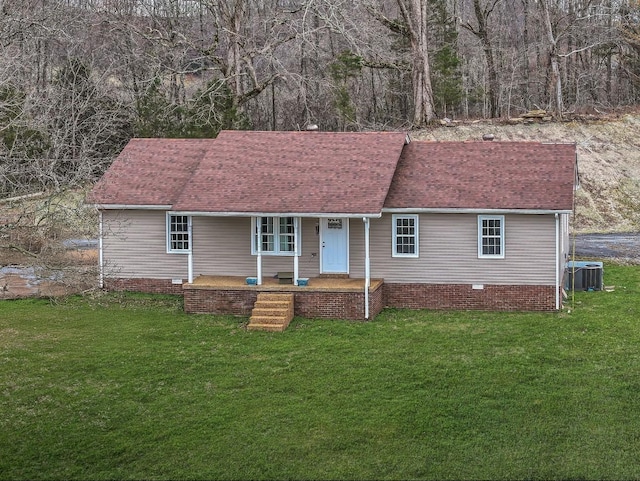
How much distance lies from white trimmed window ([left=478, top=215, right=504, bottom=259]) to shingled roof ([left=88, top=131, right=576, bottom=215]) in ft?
1.51

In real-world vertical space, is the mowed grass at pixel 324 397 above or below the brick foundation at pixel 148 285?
below

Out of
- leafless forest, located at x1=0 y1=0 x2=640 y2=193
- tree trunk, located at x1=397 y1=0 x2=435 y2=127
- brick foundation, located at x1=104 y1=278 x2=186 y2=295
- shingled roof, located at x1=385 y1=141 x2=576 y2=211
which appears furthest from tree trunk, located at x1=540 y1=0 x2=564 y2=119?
brick foundation, located at x1=104 y1=278 x2=186 y2=295

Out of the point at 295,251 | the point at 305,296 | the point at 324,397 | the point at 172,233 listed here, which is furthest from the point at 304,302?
the point at 324,397

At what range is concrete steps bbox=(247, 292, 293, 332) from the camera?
2144 centimetres

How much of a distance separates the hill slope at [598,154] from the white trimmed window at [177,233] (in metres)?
20.7

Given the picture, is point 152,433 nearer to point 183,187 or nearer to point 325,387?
point 325,387

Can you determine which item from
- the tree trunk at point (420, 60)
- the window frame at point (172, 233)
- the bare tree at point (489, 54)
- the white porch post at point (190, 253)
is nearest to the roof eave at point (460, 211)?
the white porch post at point (190, 253)

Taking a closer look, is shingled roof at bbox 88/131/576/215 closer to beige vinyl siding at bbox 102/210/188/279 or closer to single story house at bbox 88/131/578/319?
single story house at bbox 88/131/578/319

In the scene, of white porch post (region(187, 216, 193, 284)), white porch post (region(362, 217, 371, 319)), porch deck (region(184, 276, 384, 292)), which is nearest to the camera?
white porch post (region(362, 217, 371, 319))

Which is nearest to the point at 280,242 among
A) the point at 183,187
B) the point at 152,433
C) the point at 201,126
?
the point at 183,187

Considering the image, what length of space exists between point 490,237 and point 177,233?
9.18 m

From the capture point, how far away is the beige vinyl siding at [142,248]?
25688 millimetres

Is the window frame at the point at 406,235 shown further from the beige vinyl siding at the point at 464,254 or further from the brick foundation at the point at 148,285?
the brick foundation at the point at 148,285

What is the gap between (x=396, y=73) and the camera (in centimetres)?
5344
